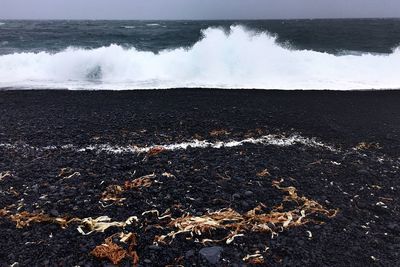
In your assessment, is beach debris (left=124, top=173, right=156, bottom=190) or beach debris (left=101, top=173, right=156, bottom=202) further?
beach debris (left=124, top=173, right=156, bottom=190)

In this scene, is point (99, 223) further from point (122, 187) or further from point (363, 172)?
point (363, 172)

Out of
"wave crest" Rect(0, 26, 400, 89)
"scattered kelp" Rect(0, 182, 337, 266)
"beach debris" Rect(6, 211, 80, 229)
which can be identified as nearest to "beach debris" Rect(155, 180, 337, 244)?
"scattered kelp" Rect(0, 182, 337, 266)

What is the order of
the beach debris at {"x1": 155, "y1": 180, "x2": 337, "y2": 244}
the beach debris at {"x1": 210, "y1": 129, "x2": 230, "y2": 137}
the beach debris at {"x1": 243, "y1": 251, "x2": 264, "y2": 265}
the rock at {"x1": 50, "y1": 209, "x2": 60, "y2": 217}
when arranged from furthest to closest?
the beach debris at {"x1": 210, "y1": 129, "x2": 230, "y2": 137} < the rock at {"x1": 50, "y1": 209, "x2": 60, "y2": 217} < the beach debris at {"x1": 155, "y1": 180, "x2": 337, "y2": 244} < the beach debris at {"x1": 243, "y1": 251, "x2": 264, "y2": 265}

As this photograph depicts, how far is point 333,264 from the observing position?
4105 millimetres

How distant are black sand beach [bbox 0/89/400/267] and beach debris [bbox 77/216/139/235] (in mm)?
34

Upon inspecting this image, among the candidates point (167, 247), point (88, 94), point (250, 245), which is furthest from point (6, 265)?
point (88, 94)

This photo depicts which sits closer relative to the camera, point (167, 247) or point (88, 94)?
point (167, 247)

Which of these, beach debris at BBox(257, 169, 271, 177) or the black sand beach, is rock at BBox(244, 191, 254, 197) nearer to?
the black sand beach

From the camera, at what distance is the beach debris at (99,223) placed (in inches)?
184

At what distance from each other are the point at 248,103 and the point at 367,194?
5862mm

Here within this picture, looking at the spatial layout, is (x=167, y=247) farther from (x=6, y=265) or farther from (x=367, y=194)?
(x=367, y=194)

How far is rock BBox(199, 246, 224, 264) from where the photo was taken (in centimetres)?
413

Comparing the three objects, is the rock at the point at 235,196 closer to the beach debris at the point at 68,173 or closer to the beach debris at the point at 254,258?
the beach debris at the point at 254,258

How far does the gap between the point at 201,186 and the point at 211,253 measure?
1.64 m
